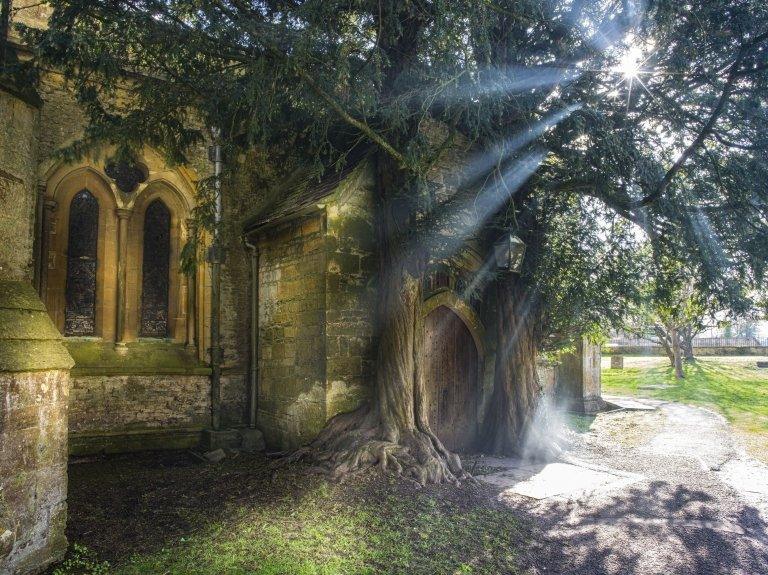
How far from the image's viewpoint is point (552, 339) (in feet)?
32.6

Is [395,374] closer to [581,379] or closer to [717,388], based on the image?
[581,379]

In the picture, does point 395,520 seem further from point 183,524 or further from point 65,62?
point 65,62

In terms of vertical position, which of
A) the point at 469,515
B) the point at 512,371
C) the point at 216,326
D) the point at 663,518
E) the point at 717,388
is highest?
the point at 216,326

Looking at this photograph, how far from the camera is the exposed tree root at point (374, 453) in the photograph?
21.2 feet

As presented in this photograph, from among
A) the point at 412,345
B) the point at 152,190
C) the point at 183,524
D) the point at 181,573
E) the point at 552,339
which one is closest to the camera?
the point at 181,573

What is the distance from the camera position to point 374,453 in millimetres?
6613

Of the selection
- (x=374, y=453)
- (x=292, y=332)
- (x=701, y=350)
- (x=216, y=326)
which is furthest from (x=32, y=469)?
(x=701, y=350)

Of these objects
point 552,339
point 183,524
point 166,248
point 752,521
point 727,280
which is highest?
point 166,248

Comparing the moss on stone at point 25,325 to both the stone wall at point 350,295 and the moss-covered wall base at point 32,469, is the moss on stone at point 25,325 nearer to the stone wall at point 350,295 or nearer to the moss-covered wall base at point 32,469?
the moss-covered wall base at point 32,469

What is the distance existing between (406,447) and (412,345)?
1.32 metres

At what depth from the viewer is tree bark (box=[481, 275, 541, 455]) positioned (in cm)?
905

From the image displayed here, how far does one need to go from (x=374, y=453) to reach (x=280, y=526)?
5.95ft

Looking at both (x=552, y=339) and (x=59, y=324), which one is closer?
(x=59, y=324)

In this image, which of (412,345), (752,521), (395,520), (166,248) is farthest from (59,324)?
(752,521)
